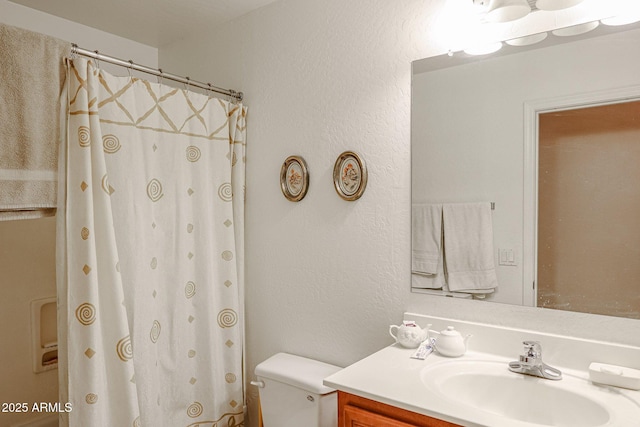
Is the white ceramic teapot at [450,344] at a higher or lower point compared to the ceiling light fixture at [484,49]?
lower

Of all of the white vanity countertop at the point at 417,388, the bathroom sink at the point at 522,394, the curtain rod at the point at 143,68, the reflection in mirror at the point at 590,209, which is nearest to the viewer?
the white vanity countertop at the point at 417,388

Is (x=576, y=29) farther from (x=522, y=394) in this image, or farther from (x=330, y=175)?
(x=522, y=394)

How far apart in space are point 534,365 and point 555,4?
3.83 feet

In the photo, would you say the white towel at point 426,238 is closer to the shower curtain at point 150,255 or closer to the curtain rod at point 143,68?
the shower curtain at point 150,255

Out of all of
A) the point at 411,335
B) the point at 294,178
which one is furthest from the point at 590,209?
the point at 294,178

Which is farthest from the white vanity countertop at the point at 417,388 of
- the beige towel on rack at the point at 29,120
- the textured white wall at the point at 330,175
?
the beige towel on rack at the point at 29,120

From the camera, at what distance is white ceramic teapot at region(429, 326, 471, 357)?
1.55 m

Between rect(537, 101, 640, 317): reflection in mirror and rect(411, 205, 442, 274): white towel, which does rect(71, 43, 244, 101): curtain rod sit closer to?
rect(411, 205, 442, 274): white towel

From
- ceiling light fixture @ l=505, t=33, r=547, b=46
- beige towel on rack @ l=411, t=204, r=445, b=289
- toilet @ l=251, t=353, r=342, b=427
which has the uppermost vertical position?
ceiling light fixture @ l=505, t=33, r=547, b=46

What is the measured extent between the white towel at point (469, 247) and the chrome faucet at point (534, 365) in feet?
0.83

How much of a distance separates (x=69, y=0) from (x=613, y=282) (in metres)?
2.66

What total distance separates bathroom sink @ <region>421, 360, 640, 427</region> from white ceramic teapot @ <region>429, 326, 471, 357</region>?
0.04 metres

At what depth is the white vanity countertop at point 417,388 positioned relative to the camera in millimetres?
1122

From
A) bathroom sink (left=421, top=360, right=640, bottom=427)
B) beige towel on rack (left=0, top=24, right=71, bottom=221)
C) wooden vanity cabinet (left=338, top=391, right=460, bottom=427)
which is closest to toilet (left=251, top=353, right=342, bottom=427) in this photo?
wooden vanity cabinet (left=338, top=391, right=460, bottom=427)
